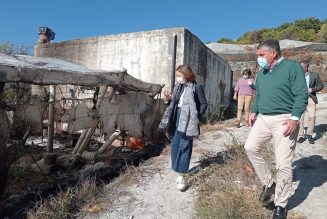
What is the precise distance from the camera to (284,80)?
12.1ft

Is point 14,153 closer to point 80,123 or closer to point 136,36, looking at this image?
point 80,123

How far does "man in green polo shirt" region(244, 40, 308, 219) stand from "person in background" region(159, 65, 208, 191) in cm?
97

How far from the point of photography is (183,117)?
4.75 metres

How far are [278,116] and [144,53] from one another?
6.46m

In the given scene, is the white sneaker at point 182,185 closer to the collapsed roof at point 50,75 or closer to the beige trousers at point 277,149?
the beige trousers at point 277,149

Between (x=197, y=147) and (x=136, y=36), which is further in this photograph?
(x=136, y=36)

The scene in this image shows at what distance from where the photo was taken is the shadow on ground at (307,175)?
450 centimetres

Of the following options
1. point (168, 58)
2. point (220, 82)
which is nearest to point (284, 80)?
point (168, 58)

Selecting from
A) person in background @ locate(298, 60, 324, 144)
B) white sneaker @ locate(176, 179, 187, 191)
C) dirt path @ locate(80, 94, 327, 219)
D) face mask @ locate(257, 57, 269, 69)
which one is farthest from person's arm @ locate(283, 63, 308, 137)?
person in background @ locate(298, 60, 324, 144)

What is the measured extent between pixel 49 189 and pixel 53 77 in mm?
1595

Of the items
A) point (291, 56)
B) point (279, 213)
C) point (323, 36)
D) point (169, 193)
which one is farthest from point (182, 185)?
point (323, 36)

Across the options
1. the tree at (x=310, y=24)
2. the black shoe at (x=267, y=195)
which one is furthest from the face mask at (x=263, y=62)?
the tree at (x=310, y=24)

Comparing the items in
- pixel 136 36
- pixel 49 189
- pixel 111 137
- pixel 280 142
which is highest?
pixel 136 36

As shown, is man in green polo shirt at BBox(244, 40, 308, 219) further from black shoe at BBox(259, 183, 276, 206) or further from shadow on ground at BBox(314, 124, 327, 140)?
shadow on ground at BBox(314, 124, 327, 140)
